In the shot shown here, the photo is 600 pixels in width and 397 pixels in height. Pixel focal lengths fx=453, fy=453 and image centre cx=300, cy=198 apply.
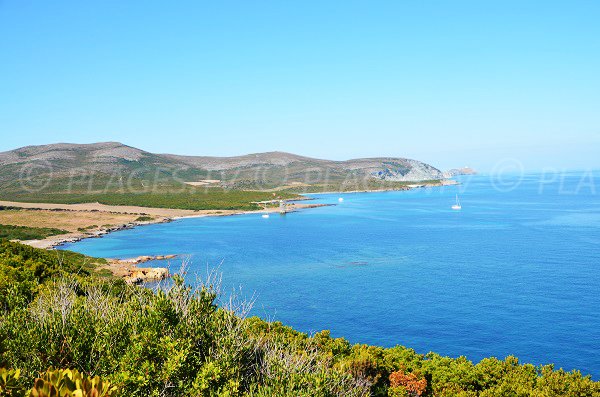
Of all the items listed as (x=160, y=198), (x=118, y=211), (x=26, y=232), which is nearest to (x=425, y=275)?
(x=26, y=232)

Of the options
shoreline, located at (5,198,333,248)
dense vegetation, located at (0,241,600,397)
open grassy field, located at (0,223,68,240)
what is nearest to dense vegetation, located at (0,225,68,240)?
open grassy field, located at (0,223,68,240)

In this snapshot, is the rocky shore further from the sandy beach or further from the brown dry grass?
the brown dry grass

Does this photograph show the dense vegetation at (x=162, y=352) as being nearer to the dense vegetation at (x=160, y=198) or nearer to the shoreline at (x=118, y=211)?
the shoreline at (x=118, y=211)

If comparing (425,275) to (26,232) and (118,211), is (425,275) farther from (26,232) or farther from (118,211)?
(118,211)

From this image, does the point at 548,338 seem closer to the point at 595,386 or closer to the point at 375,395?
the point at 595,386

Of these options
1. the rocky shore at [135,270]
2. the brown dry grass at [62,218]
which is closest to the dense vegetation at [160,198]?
the brown dry grass at [62,218]

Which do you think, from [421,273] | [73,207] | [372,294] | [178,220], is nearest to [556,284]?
[421,273]
